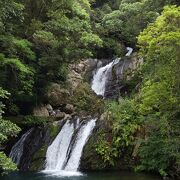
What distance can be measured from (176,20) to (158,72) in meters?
2.62

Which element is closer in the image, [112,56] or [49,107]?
[49,107]

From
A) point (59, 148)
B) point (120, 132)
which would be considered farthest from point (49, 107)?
point (120, 132)

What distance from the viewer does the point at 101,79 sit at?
2784cm

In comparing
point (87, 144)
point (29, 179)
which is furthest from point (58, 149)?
point (29, 179)

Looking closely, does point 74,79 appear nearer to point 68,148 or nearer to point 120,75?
point 120,75

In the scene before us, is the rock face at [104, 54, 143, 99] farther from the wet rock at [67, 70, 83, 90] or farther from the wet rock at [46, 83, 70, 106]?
the wet rock at [46, 83, 70, 106]

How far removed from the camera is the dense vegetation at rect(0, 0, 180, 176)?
599 inches

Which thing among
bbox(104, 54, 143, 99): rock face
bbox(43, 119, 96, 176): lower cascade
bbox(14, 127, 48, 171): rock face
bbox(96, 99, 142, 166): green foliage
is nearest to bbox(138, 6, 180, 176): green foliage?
bbox(96, 99, 142, 166): green foliage

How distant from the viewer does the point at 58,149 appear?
2033 centimetres

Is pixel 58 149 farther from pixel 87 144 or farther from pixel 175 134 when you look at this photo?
pixel 175 134

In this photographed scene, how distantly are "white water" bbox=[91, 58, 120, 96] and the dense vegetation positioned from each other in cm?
107

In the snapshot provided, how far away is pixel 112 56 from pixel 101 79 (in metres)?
5.10

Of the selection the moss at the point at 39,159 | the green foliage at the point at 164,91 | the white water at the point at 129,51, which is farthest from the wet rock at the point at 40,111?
the white water at the point at 129,51

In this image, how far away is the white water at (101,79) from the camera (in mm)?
27247
